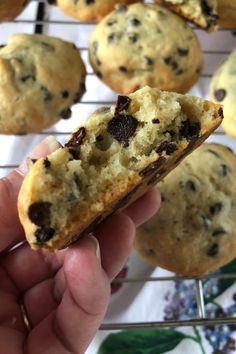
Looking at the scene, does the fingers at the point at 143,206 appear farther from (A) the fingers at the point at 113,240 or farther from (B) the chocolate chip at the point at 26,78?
(B) the chocolate chip at the point at 26,78

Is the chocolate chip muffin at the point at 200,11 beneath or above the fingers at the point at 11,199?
above

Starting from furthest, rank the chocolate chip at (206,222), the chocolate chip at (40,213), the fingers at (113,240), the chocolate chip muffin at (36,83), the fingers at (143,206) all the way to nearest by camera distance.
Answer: the chocolate chip muffin at (36,83) → the chocolate chip at (206,222) → the fingers at (143,206) → the fingers at (113,240) → the chocolate chip at (40,213)

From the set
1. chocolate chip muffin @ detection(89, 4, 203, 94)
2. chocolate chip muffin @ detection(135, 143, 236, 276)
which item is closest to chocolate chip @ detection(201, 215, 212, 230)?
chocolate chip muffin @ detection(135, 143, 236, 276)

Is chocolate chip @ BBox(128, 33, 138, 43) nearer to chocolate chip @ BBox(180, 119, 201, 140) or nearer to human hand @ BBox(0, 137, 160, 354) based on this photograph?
human hand @ BBox(0, 137, 160, 354)

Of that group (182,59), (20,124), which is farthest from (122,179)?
(182,59)

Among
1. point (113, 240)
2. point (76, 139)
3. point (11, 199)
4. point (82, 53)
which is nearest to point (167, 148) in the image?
point (76, 139)

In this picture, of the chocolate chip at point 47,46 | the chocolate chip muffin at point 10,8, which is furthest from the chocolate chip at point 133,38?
the chocolate chip muffin at point 10,8

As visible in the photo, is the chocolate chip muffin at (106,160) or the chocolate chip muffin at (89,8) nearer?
the chocolate chip muffin at (106,160)

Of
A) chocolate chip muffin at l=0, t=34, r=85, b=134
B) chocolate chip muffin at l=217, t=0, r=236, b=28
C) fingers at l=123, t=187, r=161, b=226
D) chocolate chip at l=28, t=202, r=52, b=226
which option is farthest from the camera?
chocolate chip muffin at l=217, t=0, r=236, b=28
